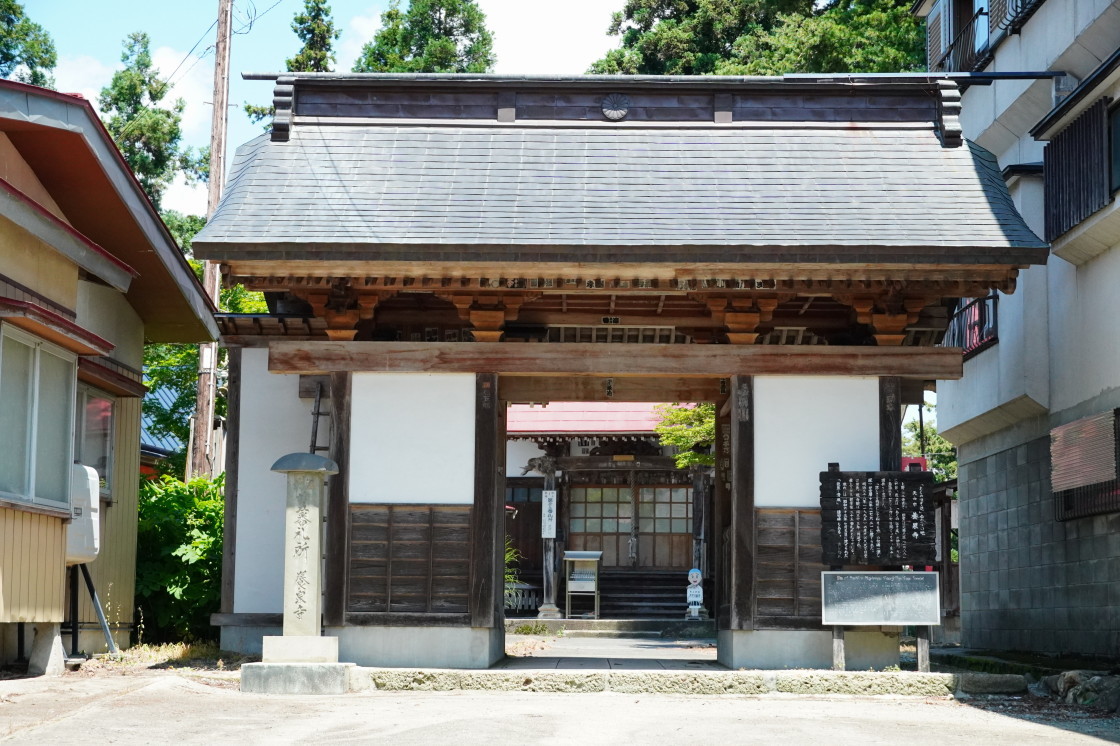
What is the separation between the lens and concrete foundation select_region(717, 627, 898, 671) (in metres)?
11.6

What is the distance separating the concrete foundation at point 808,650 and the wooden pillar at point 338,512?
12.6ft

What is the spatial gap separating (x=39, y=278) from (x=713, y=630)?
13.5 metres

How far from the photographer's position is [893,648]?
1164 cm

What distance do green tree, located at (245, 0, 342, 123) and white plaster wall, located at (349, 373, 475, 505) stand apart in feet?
88.3

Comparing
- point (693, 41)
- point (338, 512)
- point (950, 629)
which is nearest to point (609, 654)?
point (338, 512)

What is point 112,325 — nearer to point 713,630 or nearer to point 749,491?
point 749,491

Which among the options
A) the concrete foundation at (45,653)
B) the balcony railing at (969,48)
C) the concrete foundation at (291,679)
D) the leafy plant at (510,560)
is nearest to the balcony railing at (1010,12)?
the balcony railing at (969,48)

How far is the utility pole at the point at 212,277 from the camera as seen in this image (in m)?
18.4

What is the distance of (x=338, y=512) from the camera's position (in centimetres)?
1182

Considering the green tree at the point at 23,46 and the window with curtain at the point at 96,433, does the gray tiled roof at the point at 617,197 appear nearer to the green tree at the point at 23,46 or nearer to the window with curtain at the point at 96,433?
the window with curtain at the point at 96,433

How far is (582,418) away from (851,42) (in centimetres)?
1053

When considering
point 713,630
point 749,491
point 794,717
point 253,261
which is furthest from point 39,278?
point 713,630

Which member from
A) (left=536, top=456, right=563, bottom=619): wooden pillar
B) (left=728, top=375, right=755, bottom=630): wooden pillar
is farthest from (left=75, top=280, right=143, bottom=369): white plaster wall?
(left=536, top=456, right=563, bottom=619): wooden pillar

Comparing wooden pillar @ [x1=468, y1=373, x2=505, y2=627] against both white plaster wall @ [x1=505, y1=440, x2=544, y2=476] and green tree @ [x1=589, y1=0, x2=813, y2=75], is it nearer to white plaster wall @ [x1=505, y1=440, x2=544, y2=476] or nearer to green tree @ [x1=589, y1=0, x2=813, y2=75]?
white plaster wall @ [x1=505, y1=440, x2=544, y2=476]
